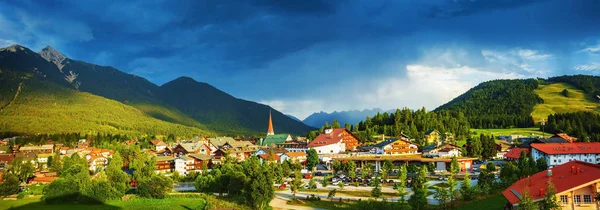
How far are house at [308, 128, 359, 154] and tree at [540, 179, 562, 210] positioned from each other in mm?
66560

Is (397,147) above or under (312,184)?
above

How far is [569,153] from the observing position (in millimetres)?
59656

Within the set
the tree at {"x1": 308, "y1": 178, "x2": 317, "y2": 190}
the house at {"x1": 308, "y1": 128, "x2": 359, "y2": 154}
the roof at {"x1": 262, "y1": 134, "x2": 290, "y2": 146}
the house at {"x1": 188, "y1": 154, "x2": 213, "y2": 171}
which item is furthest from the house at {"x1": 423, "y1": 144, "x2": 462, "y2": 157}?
the roof at {"x1": 262, "y1": 134, "x2": 290, "y2": 146}

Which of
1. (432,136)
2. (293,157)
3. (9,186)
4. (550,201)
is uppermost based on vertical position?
(432,136)

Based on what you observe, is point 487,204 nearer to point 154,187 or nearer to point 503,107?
point 154,187

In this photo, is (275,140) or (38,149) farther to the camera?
(275,140)

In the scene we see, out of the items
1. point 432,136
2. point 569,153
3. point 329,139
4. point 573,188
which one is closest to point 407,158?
point 569,153

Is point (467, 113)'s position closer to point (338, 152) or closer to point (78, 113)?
point (338, 152)

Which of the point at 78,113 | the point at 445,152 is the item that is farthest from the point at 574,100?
the point at 78,113

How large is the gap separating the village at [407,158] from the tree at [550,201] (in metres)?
0.74

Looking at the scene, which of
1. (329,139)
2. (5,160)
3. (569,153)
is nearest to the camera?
(569,153)

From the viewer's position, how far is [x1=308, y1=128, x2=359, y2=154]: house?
290 ft

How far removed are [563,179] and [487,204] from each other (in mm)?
9475

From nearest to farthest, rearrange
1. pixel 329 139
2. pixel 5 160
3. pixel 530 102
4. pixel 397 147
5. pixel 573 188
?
pixel 573 188
pixel 397 147
pixel 5 160
pixel 329 139
pixel 530 102
